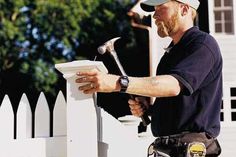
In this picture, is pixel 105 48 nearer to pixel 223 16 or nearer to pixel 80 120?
pixel 80 120

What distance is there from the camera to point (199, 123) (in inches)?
80.4

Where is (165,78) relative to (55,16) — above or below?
below

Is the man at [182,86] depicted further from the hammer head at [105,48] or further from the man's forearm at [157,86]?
the hammer head at [105,48]

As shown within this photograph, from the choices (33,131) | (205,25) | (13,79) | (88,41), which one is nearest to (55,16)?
(88,41)

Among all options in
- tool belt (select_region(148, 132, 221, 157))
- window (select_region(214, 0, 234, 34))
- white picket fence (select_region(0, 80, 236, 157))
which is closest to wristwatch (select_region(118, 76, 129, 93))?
tool belt (select_region(148, 132, 221, 157))

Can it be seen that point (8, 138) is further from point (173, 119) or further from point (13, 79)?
point (13, 79)

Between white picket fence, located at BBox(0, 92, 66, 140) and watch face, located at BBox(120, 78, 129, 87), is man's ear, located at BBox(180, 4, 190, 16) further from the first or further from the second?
white picket fence, located at BBox(0, 92, 66, 140)

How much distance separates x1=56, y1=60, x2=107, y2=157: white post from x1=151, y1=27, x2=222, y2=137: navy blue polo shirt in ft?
1.83

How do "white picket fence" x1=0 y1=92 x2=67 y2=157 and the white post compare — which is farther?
"white picket fence" x1=0 y1=92 x2=67 y2=157

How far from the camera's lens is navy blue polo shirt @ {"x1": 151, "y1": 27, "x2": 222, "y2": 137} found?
1912 mm

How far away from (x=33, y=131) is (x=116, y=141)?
2.02 feet

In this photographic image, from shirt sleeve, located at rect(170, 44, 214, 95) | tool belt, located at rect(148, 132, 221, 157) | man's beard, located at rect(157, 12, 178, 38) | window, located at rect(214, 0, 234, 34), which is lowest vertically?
tool belt, located at rect(148, 132, 221, 157)

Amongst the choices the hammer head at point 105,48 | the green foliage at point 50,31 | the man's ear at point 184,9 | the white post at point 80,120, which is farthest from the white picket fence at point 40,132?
the green foliage at point 50,31

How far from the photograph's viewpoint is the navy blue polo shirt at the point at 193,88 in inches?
75.3
